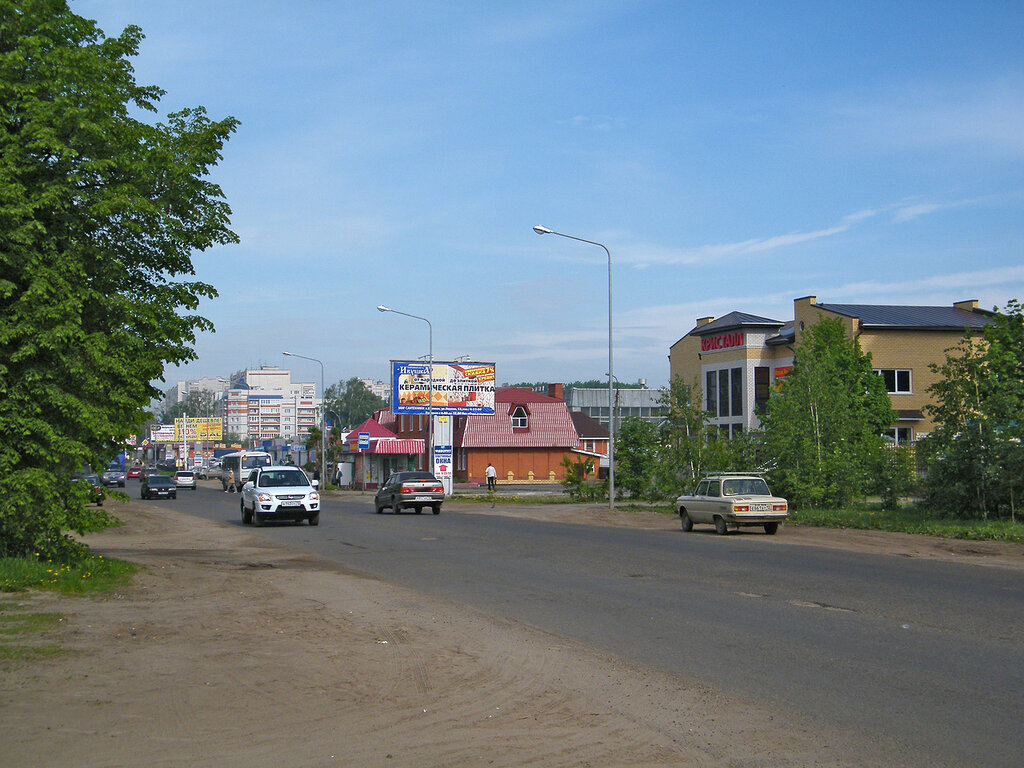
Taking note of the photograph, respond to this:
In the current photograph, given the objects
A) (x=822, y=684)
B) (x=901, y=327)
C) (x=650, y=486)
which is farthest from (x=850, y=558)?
(x=901, y=327)

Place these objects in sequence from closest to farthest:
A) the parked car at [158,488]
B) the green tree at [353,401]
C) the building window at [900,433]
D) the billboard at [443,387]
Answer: the building window at [900,433]
the billboard at [443,387]
the parked car at [158,488]
the green tree at [353,401]

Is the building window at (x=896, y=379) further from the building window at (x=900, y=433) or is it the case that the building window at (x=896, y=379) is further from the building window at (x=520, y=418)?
the building window at (x=520, y=418)

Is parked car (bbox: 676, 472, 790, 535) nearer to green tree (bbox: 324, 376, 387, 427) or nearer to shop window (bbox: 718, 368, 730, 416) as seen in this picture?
shop window (bbox: 718, 368, 730, 416)

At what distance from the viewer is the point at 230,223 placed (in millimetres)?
17438

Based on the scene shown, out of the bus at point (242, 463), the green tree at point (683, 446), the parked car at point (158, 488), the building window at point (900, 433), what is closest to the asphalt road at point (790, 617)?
the green tree at point (683, 446)

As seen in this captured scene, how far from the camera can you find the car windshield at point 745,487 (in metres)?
27.0

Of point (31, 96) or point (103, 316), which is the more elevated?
point (31, 96)

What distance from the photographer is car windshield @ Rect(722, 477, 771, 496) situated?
88.7ft

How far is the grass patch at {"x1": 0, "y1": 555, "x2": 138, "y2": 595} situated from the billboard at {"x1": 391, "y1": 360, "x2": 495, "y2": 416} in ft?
126

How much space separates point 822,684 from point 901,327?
5085 cm

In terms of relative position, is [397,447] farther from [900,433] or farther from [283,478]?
[283,478]

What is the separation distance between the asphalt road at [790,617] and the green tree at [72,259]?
5500mm

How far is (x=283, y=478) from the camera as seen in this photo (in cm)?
3222

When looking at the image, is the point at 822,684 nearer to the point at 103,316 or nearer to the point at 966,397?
the point at 103,316
